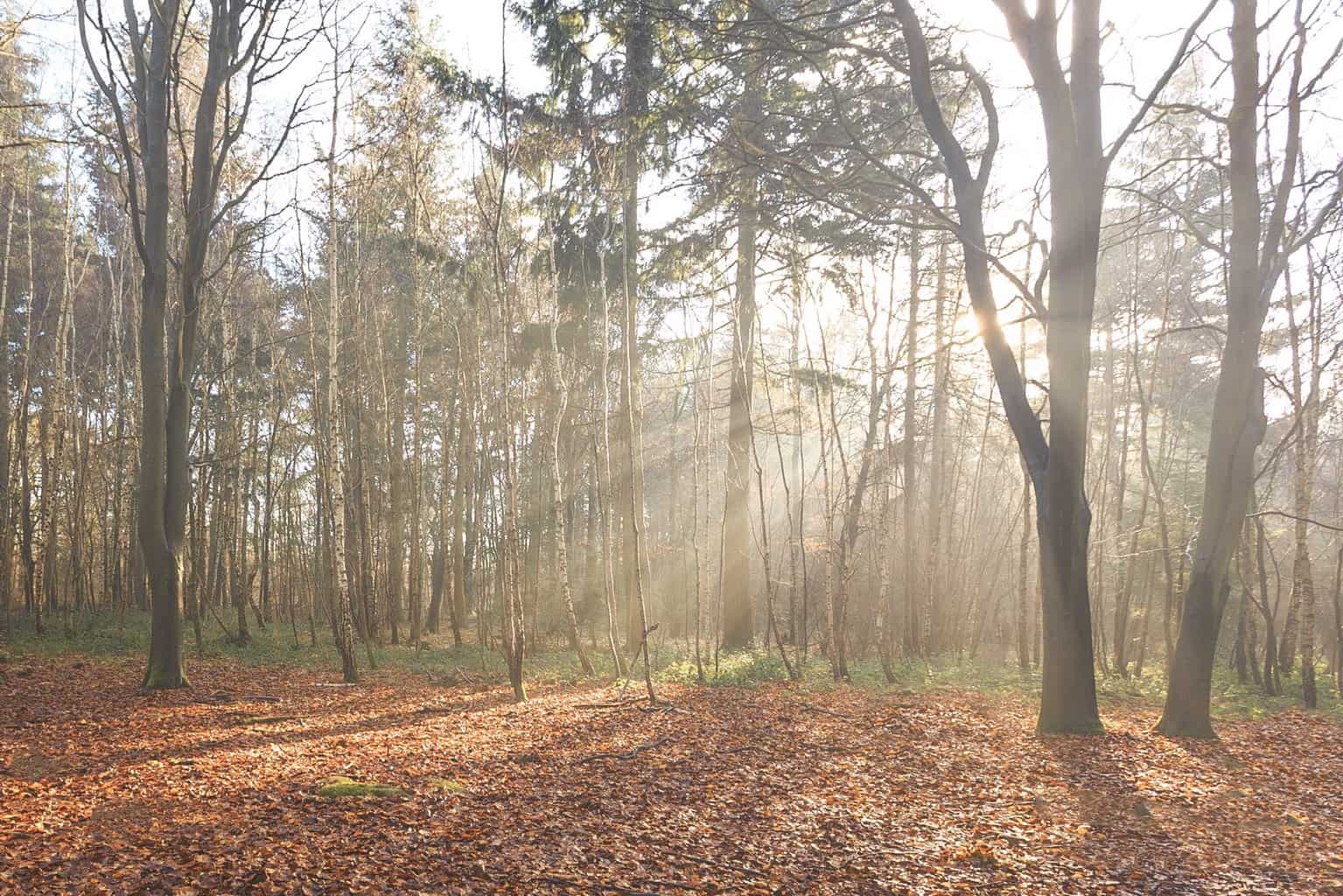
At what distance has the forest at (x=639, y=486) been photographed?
4.18 m

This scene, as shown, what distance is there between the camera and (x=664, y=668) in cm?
1210

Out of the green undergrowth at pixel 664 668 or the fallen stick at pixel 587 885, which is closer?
the fallen stick at pixel 587 885

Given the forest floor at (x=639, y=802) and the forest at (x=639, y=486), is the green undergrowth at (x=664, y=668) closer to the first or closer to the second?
the forest at (x=639, y=486)

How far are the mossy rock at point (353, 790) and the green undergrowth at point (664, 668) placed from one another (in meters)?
5.86

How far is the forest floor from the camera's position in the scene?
353 cm

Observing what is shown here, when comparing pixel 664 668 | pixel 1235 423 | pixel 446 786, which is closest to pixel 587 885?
pixel 446 786

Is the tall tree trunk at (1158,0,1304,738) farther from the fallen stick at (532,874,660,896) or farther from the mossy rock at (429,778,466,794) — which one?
the mossy rock at (429,778,466,794)

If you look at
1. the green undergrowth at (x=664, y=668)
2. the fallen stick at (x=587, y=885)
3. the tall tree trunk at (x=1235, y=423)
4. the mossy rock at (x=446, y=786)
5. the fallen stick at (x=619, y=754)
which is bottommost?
the green undergrowth at (x=664, y=668)

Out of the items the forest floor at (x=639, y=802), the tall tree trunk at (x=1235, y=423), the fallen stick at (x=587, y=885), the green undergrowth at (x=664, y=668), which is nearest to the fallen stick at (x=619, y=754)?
the forest floor at (x=639, y=802)

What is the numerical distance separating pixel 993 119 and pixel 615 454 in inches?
437

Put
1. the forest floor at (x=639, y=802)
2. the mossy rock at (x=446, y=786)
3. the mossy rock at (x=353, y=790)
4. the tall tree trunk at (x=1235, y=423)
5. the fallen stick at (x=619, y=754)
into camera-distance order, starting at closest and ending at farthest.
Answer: the forest floor at (x=639, y=802), the mossy rock at (x=353, y=790), the mossy rock at (x=446, y=786), the fallen stick at (x=619, y=754), the tall tree trunk at (x=1235, y=423)

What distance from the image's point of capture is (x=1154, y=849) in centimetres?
404

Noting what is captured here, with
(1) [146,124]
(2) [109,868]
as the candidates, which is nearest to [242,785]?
(2) [109,868]

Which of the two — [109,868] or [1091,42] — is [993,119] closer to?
[1091,42]
